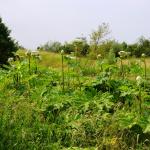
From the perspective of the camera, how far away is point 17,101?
6.50m

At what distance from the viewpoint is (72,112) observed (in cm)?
630

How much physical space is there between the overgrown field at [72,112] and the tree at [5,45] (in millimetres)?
10543

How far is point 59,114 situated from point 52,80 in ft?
5.37

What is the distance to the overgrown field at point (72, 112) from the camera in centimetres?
556

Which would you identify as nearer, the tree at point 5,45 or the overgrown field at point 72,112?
the overgrown field at point 72,112

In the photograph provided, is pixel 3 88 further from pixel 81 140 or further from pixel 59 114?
pixel 81 140

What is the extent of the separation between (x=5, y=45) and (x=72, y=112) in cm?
1325

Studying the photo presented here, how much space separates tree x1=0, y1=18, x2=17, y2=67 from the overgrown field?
10543 millimetres

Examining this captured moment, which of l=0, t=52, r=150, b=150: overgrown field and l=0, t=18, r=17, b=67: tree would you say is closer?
l=0, t=52, r=150, b=150: overgrown field

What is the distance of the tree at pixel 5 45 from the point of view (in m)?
18.6

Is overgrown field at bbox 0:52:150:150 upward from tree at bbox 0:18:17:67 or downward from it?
downward

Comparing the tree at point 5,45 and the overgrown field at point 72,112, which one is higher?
the tree at point 5,45

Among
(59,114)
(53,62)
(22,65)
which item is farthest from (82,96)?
(53,62)

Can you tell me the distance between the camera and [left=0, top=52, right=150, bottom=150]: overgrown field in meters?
5.56
